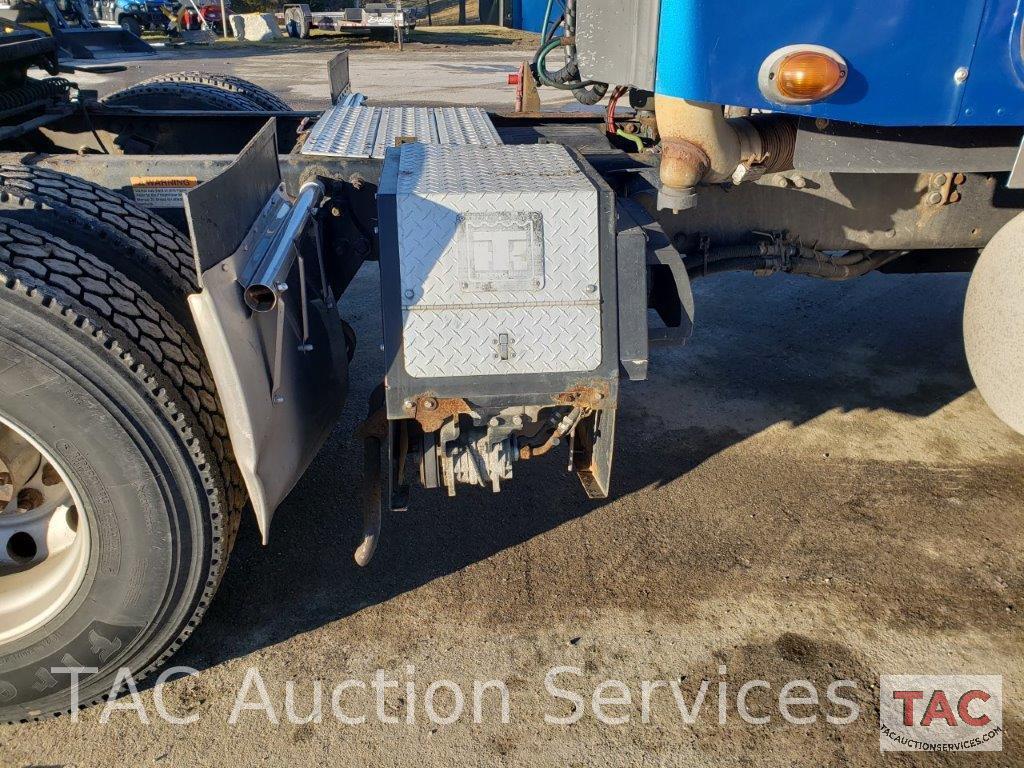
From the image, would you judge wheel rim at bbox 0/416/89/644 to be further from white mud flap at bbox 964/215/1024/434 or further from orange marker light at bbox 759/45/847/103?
white mud flap at bbox 964/215/1024/434

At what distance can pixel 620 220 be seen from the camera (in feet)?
8.04

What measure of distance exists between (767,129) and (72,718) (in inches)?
109

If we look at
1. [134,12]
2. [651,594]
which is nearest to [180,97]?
[651,594]

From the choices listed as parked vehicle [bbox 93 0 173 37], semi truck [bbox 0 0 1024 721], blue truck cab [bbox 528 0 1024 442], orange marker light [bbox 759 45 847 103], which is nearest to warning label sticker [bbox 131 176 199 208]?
semi truck [bbox 0 0 1024 721]

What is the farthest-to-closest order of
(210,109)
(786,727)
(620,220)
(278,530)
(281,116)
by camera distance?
(210,109)
(281,116)
(278,530)
(620,220)
(786,727)

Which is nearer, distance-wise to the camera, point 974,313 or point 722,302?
point 974,313

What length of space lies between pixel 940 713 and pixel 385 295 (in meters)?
1.99

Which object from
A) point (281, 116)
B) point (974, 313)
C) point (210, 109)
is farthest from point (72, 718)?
point (210, 109)

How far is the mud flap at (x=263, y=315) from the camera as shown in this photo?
1970 millimetres

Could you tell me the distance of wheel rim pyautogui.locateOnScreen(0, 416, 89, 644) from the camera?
7.31ft

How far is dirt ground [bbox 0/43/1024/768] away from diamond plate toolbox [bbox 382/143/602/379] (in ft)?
2.86

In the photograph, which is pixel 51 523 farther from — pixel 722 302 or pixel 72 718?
pixel 722 302

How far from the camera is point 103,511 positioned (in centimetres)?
204

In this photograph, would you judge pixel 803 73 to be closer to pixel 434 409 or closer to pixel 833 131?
pixel 833 131
